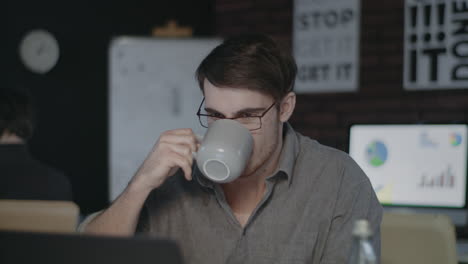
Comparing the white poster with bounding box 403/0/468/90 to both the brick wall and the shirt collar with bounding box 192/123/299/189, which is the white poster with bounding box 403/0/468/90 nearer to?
the brick wall

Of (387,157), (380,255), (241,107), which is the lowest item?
(387,157)

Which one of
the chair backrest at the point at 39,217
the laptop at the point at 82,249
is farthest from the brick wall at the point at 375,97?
the laptop at the point at 82,249

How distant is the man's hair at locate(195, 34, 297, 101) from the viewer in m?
1.31

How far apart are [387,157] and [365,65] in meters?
1.07

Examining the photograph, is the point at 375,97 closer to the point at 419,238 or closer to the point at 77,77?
the point at 419,238

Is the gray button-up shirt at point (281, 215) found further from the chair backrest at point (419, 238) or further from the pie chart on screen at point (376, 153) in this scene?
the pie chart on screen at point (376, 153)

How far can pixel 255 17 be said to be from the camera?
374cm

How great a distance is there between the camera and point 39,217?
1.21 m

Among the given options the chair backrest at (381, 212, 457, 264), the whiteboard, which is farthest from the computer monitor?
the whiteboard

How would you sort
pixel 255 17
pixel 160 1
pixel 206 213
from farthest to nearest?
pixel 160 1, pixel 255 17, pixel 206 213

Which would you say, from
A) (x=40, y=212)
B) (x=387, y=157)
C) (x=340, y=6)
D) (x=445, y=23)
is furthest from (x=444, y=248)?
(x=340, y=6)

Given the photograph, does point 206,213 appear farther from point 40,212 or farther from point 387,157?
point 387,157

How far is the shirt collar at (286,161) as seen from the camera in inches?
54.6

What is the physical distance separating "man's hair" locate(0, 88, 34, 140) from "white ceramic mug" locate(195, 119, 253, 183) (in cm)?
161
